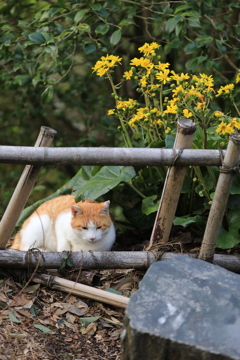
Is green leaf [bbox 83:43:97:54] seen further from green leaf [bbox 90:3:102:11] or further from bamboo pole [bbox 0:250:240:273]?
bamboo pole [bbox 0:250:240:273]

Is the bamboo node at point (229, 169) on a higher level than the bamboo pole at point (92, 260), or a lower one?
higher

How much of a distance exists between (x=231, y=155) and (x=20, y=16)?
11.6 ft

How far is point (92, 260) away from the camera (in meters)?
3.05

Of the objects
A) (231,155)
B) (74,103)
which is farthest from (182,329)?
(74,103)

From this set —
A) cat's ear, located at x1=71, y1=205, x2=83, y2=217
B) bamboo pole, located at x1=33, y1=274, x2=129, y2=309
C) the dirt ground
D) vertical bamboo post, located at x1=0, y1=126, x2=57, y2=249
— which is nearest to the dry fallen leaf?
the dirt ground

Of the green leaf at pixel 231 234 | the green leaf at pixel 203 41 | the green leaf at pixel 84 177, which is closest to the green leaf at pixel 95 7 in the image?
the green leaf at pixel 203 41

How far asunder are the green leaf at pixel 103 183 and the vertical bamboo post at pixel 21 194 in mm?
473

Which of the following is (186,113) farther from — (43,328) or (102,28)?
(43,328)

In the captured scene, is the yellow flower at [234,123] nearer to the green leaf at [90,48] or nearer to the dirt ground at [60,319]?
the dirt ground at [60,319]

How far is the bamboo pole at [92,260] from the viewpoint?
2977mm

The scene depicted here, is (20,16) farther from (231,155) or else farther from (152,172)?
(231,155)

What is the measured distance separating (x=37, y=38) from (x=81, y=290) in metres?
1.79

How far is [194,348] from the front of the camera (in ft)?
6.31

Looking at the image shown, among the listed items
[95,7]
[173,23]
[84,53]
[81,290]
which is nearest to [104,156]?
[81,290]
